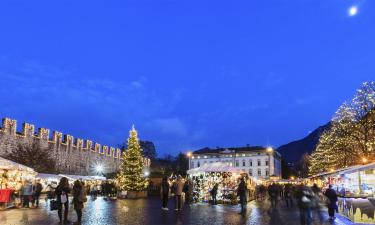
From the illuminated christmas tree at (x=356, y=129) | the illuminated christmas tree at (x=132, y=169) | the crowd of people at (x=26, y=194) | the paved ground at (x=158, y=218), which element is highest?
the illuminated christmas tree at (x=356, y=129)

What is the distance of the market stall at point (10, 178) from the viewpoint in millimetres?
23266

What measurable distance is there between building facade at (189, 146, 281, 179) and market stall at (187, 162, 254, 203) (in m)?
78.9

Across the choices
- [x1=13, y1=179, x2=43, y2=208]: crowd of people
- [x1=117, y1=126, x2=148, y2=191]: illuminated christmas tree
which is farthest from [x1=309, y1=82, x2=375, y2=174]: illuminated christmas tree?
[x1=13, y1=179, x2=43, y2=208]: crowd of people

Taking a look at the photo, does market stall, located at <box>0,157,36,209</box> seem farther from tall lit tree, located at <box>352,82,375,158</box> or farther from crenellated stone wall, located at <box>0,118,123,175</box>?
tall lit tree, located at <box>352,82,375,158</box>

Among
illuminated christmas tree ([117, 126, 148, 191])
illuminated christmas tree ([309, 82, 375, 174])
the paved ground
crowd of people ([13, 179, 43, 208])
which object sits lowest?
the paved ground

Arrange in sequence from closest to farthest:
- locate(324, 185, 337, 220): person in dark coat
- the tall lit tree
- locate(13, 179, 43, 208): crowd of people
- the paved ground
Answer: the paved ground
locate(324, 185, 337, 220): person in dark coat
locate(13, 179, 43, 208): crowd of people
the tall lit tree

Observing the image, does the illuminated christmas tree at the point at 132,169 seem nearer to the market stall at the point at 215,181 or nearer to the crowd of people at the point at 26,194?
the market stall at the point at 215,181

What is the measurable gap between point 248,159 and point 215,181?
85503 millimetres

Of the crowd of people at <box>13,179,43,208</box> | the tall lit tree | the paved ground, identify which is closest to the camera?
the paved ground

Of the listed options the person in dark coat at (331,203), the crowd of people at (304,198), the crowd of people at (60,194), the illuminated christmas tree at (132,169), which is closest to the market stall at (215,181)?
the crowd of people at (304,198)

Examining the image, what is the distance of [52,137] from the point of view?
158ft

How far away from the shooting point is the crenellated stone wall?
40.2 meters

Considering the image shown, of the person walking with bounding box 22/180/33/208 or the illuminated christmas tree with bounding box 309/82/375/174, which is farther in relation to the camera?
the illuminated christmas tree with bounding box 309/82/375/174

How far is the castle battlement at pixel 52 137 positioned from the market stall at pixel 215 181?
1808cm
